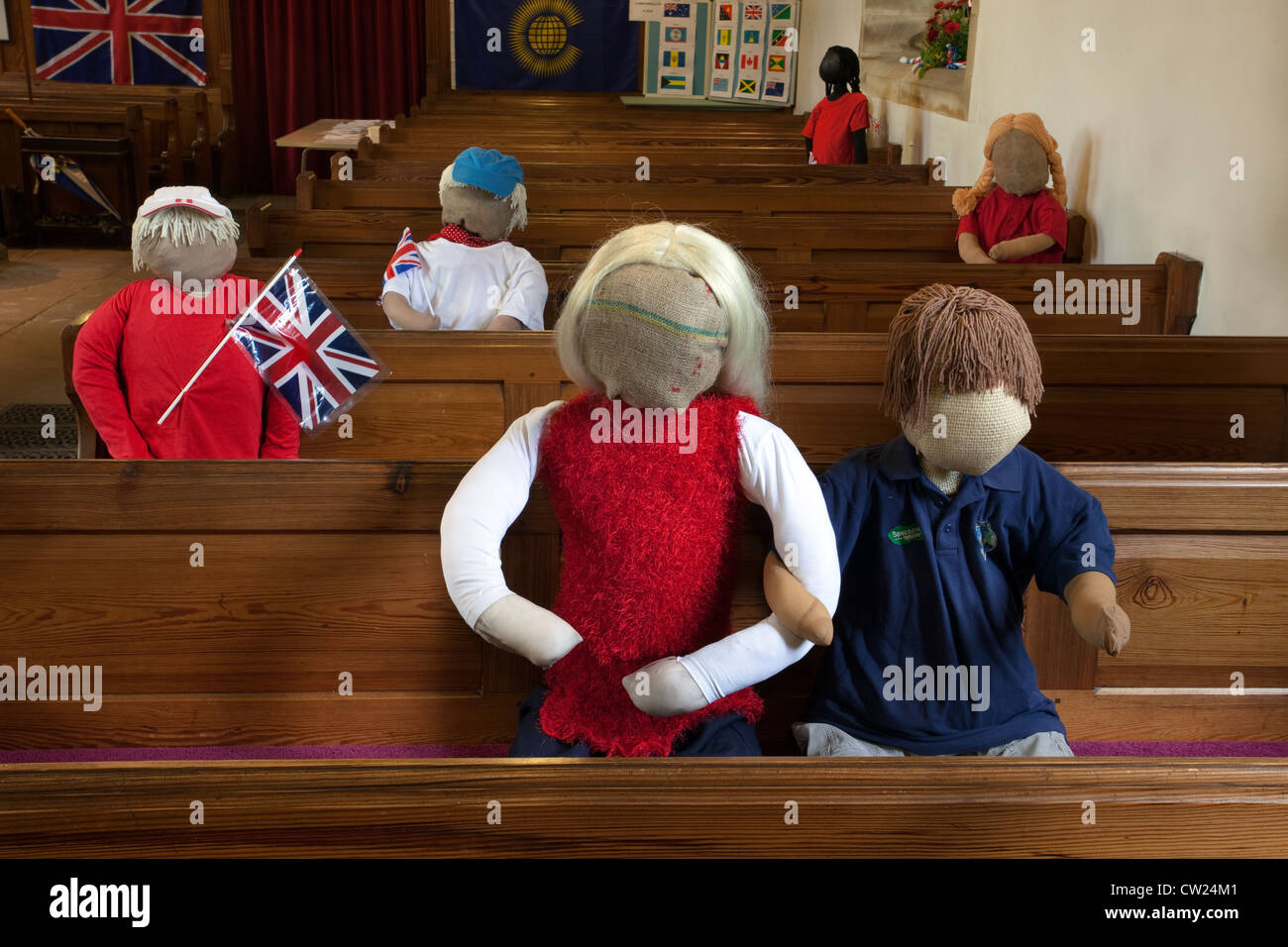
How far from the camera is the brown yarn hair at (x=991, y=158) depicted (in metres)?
3.74

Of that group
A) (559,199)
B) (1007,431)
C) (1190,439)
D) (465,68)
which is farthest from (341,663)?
(465,68)

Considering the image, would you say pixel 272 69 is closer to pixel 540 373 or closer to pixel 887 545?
pixel 540 373

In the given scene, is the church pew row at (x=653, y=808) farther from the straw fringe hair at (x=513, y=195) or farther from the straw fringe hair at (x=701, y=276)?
the straw fringe hair at (x=513, y=195)

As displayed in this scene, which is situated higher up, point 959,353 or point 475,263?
point 475,263

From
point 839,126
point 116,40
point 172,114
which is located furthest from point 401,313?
point 116,40

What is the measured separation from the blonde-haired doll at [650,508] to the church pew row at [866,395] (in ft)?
3.19

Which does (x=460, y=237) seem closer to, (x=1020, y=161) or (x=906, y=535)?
(x=906, y=535)

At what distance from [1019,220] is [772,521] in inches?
107

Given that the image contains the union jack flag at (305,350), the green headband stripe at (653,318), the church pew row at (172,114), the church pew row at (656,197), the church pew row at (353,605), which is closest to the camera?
the green headband stripe at (653,318)

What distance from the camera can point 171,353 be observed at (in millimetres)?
2104

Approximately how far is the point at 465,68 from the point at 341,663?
9950 millimetres

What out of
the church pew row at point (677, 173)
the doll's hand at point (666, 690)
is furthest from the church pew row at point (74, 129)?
the doll's hand at point (666, 690)

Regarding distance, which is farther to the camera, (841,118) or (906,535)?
(841,118)

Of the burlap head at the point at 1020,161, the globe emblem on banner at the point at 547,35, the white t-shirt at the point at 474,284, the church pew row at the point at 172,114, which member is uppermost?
the globe emblem on banner at the point at 547,35
